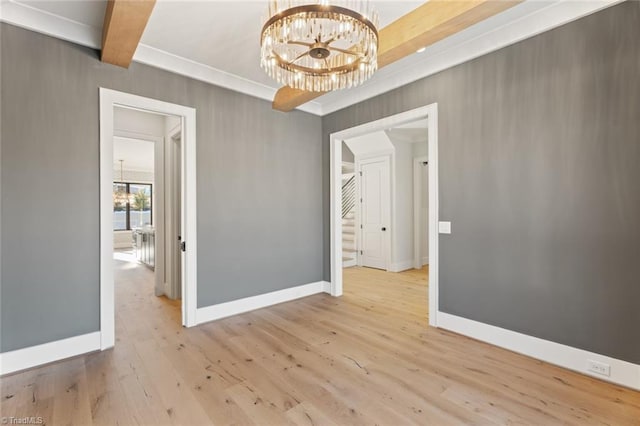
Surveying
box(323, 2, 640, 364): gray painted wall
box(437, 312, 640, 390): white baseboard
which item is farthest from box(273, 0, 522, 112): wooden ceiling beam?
box(437, 312, 640, 390): white baseboard

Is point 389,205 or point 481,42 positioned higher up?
point 481,42

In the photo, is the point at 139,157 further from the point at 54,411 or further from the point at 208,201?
the point at 54,411

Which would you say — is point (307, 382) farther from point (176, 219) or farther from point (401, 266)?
point (401, 266)

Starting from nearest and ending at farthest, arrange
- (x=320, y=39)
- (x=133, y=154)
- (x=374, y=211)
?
(x=320, y=39), (x=374, y=211), (x=133, y=154)

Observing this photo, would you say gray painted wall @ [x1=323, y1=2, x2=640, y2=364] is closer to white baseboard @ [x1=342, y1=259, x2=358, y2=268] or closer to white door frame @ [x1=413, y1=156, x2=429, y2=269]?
white door frame @ [x1=413, y1=156, x2=429, y2=269]

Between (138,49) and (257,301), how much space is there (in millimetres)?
3178

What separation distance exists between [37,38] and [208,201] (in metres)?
2.03

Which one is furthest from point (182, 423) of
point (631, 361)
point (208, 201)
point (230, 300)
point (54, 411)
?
point (631, 361)

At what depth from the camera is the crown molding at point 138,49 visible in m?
2.46

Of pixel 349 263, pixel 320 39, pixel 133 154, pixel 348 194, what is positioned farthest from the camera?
pixel 348 194

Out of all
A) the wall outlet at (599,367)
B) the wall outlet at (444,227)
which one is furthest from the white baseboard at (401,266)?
the wall outlet at (599,367)

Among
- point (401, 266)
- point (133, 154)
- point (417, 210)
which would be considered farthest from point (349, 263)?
point (133, 154)

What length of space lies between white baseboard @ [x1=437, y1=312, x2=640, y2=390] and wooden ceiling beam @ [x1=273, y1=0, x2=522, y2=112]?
8.89 feet

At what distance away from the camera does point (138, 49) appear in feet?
9.90
